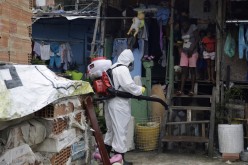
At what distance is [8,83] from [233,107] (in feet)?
21.3

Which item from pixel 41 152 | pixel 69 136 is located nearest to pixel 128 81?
pixel 69 136

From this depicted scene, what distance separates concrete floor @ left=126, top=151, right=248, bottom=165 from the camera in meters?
7.48

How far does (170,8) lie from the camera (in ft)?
31.2

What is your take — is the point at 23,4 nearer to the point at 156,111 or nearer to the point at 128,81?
the point at 128,81

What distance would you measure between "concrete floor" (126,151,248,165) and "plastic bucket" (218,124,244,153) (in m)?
0.28

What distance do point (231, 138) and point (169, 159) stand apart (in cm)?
138

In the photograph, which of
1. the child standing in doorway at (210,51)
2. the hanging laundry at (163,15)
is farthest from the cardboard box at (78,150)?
the hanging laundry at (163,15)

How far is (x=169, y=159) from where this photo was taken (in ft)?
25.4

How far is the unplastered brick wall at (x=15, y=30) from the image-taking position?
12.1 ft

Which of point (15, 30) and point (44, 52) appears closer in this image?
point (15, 30)

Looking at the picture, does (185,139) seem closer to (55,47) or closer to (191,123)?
(191,123)

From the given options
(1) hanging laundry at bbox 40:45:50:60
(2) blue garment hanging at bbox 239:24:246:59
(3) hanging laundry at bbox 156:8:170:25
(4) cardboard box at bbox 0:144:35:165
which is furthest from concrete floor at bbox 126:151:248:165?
(1) hanging laundry at bbox 40:45:50:60

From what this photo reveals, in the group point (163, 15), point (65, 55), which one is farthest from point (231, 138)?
point (65, 55)

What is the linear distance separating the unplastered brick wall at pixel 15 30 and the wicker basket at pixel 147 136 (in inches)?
184
